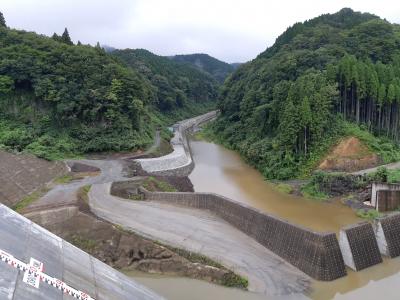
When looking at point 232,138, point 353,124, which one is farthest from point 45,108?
point 353,124

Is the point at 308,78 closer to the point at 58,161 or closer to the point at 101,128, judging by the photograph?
the point at 101,128

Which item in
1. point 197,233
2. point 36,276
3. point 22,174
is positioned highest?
point 36,276

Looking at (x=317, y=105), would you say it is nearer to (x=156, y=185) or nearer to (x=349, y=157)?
(x=349, y=157)

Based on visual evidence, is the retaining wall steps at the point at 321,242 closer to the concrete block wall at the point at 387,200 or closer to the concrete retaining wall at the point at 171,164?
the concrete block wall at the point at 387,200

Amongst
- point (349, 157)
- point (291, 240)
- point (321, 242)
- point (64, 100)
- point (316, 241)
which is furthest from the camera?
point (64, 100)

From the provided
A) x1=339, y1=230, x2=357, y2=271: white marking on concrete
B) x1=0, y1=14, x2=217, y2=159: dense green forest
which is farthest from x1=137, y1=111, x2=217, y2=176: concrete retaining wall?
x1=339, y1=230, x2=357, y2=271: white marking on concrete

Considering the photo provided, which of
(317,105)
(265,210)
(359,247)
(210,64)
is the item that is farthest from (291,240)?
(210,64)
